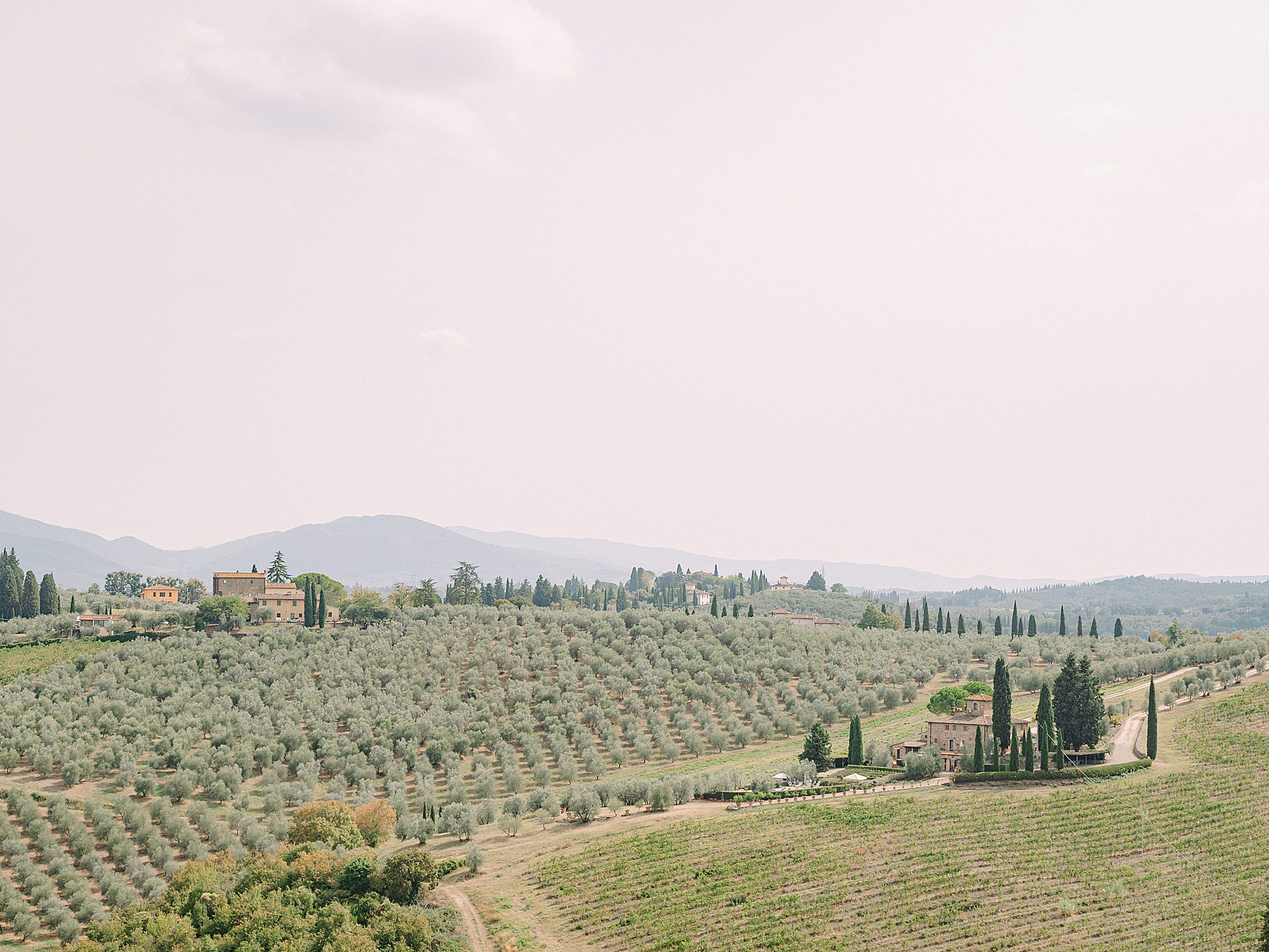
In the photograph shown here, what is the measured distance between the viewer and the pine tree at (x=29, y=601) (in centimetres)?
14612

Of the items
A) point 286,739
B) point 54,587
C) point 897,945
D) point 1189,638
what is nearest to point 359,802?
point 286,739

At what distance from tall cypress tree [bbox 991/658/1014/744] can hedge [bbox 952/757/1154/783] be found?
640cm

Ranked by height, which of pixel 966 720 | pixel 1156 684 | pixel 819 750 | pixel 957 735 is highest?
pixel 1156 684

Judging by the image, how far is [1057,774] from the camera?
74.4 meters

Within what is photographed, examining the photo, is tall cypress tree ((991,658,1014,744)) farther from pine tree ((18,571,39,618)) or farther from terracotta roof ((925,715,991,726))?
pine tree ((18,571,39,618))

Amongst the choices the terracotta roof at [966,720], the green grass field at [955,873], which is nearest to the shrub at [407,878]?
the green grass field at [955,873]

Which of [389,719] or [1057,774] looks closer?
[1057,774]

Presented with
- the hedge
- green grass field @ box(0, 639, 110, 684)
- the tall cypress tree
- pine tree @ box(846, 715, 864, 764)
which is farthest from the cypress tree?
green grass field @ box(0, 639, 110, 684)

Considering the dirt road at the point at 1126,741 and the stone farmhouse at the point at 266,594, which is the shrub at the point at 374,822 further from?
the stone farmhouse at the point at 266,594

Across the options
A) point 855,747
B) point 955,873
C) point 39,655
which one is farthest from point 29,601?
point 955,873

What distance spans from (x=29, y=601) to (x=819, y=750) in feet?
390

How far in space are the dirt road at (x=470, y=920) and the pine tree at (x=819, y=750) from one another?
35.4 m

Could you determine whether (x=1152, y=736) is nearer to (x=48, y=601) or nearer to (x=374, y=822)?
(x=374, y=822)

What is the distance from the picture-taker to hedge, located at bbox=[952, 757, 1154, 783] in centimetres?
7438
